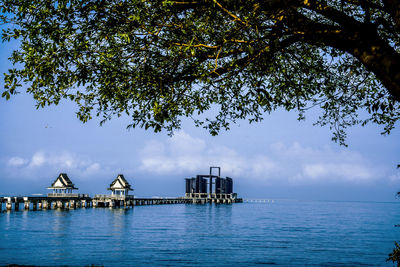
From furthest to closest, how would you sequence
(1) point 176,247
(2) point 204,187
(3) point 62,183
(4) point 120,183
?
(2) point 204,187 → (4) point 120,183 → (3) point 62,183 → (1) point 176,247

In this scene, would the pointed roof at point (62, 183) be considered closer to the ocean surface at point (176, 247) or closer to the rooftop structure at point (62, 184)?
the rooftop structure at point (62, 184)

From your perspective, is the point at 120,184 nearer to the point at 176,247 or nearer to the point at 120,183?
the point at 120,183

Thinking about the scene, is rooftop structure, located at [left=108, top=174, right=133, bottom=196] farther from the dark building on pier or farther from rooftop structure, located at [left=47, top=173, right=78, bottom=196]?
the dark building on pier

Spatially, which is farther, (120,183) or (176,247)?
(120,183)

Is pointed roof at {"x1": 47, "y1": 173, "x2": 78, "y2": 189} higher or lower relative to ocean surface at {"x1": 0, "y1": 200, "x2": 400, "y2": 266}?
higher

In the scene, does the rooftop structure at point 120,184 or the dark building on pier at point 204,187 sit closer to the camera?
the rooftop structure at point 120,184

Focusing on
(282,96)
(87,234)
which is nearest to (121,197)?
(87,234)

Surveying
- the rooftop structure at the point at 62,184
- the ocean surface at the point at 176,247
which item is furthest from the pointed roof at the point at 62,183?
the ocean surface at the point at 176,247

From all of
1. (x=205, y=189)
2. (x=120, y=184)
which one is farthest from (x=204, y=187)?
(x=120, y=184)

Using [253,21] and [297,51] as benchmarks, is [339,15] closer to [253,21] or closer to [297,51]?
[253,21]

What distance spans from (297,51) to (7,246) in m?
24.6

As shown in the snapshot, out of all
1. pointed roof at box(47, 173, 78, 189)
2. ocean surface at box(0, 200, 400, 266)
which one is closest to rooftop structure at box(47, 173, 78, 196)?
pointed roof at box(47, 173, 78, 189)

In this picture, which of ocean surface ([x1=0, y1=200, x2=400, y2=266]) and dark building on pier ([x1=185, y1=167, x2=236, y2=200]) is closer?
ocean surface ([x1=0, y1=200, x2=400, y2=266])

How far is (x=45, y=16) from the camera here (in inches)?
316
